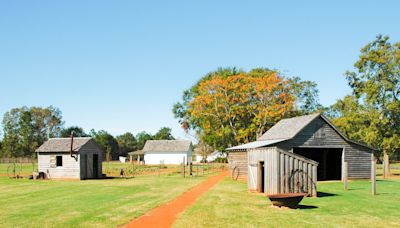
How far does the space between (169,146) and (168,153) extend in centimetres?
170

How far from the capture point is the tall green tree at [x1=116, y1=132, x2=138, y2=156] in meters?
124

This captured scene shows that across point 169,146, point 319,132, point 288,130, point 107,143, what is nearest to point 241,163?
point 288,130

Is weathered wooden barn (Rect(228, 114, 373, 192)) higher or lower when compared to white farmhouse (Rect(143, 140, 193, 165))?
higher

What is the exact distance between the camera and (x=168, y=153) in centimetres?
8656

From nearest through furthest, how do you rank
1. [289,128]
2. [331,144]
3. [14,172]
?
[331,144]
[289,128]
[14,172]

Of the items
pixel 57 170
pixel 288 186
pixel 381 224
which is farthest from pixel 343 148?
pixel 57 170

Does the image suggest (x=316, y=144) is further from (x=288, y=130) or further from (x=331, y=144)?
(x=288, y=130)

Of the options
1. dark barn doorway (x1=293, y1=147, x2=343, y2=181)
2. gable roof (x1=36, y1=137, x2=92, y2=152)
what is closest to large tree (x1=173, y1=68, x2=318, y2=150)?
dark barn doorway (x1=293, y1=147, x2=343, y2=181)

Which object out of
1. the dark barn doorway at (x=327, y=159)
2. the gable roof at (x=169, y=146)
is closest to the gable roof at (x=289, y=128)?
the dark barn doorway at (x=327, y=159)

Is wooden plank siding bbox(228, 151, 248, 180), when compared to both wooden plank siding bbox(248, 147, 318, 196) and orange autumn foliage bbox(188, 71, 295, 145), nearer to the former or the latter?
wooden plank siding bbox(248, 147, 318, 196)

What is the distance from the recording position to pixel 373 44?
47.4 meters

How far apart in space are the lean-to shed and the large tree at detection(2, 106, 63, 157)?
86.6m

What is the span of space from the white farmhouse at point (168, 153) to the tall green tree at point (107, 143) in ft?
78.9

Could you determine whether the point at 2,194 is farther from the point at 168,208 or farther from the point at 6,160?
the point at 6,160
